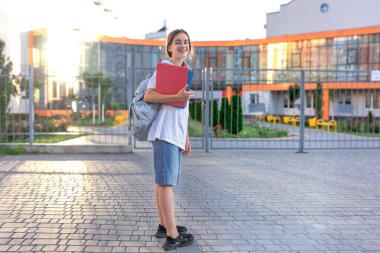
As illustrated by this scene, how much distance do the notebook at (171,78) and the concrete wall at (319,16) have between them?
38979 mm

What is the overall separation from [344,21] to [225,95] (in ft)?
94.2

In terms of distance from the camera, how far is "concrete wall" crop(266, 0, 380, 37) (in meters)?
38.3

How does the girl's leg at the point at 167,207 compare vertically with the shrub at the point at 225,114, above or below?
below

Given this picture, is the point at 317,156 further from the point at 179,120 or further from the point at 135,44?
the point at 135,44

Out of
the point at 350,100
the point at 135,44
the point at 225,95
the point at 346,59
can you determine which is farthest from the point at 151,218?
the point at 135,44

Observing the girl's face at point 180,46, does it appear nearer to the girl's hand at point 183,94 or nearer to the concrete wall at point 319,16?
the girl's hand at point 183,94

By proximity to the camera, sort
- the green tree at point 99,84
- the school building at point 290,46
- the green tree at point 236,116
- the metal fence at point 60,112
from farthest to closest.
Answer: the school building at point 290,46 → the green tree at point 236,116 → the green tree at point 99,84 → the metal fence at point 60,112

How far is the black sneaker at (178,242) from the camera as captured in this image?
12.3 feet

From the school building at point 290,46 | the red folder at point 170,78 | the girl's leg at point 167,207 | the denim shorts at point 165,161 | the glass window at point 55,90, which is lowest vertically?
the girl's leg at point 167,207

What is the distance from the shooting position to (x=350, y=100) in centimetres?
1280

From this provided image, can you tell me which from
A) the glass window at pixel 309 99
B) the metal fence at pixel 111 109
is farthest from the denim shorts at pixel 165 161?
the glass window at pixel 309 99

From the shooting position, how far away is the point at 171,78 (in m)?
3.64

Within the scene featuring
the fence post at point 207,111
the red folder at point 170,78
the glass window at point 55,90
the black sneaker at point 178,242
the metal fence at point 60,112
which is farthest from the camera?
the glass window at point 55,90

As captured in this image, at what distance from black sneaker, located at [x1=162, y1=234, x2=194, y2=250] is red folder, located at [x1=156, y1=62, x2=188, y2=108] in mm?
1323
